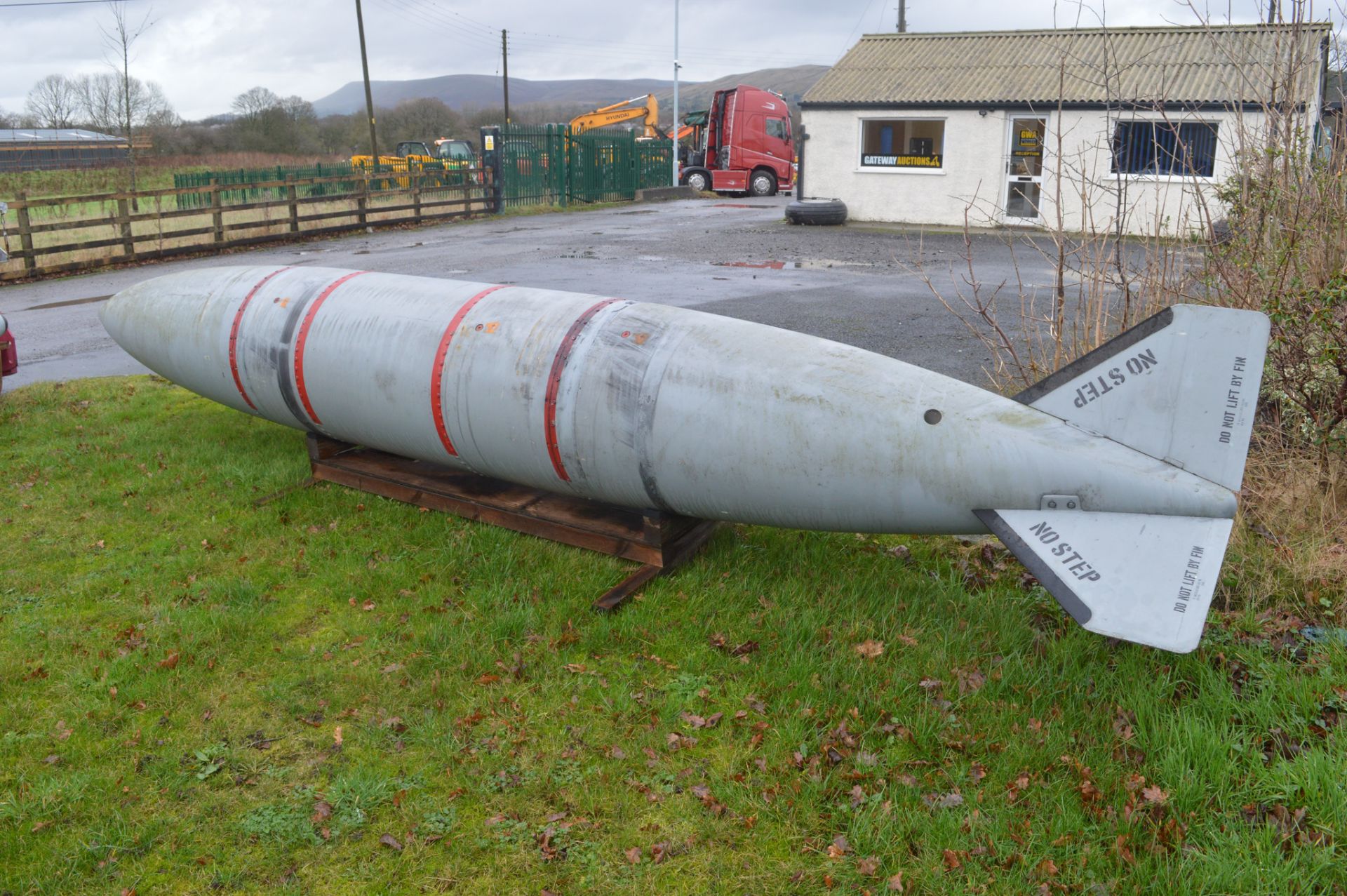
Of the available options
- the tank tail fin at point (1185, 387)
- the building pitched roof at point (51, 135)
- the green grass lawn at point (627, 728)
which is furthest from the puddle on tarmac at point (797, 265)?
the building pitched roof at point (51, 135)

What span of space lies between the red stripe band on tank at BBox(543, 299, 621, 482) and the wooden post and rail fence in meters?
12.5

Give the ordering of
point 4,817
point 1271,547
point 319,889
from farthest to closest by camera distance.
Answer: point 1271,547, point 4,817, point 319,889

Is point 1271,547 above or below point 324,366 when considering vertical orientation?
below

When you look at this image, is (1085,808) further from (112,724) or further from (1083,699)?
(112,724)

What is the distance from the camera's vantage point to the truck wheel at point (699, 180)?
34.5 metres

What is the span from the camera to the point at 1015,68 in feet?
71.5

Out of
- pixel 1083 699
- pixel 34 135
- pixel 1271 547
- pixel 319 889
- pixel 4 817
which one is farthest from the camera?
pixel 34 135

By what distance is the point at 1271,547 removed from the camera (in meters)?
4.90

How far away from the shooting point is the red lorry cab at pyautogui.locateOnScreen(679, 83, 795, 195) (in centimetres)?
3259

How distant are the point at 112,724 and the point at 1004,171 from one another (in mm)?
21165

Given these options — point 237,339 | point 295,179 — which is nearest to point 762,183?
point 295,179

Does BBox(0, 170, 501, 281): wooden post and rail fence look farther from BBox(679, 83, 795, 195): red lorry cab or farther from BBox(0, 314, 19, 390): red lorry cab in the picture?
BBox(679, 83, 795, 195): red lorry cab

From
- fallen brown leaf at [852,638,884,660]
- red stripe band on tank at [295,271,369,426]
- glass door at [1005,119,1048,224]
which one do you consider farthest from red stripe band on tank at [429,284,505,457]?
glass door at [1005,119,1048,224]

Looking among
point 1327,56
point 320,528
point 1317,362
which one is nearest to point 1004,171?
point 1327,56
